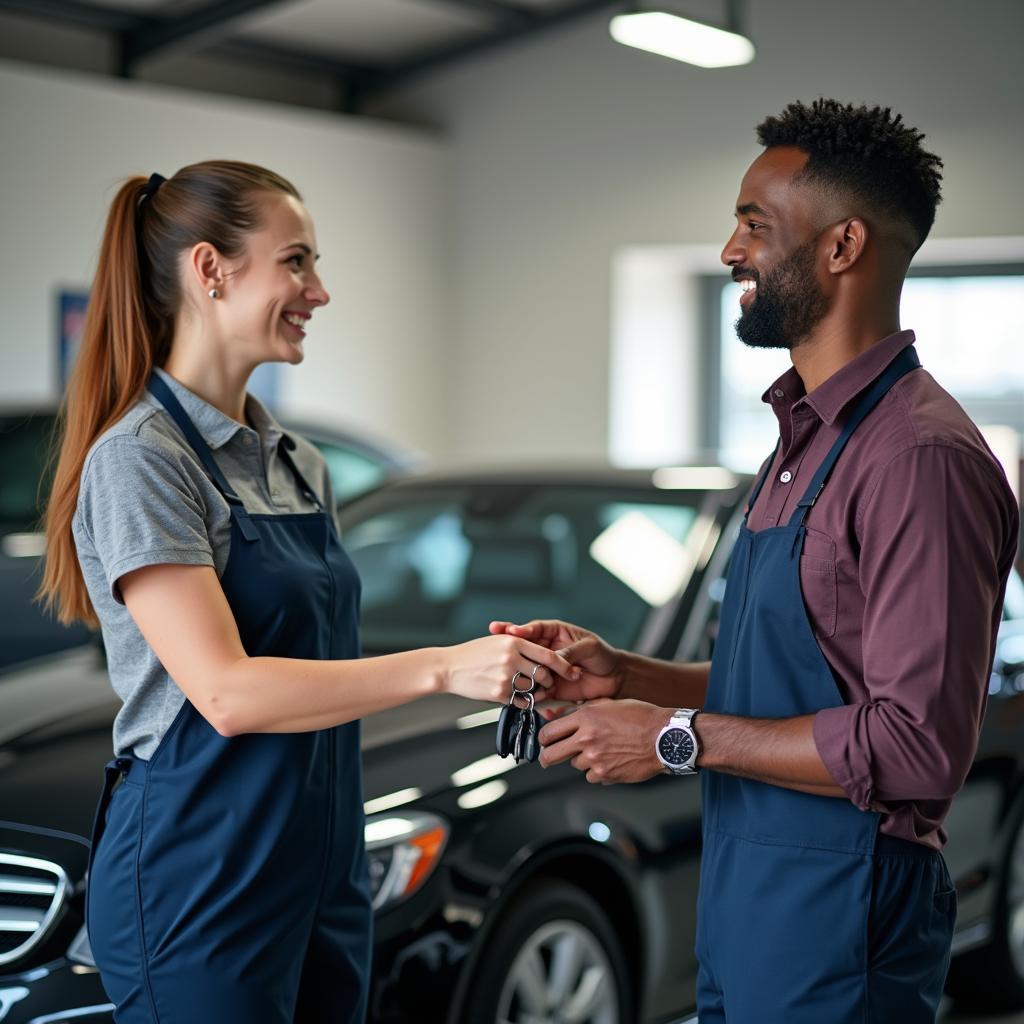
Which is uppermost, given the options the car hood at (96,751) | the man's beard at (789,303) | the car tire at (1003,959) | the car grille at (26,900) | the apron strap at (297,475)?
the man's beard at (789,303)

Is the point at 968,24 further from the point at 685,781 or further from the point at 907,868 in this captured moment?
the point at 907,868

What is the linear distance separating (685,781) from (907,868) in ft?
4.30

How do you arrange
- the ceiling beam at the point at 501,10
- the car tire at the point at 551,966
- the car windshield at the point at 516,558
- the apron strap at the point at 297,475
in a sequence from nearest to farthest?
the apron strap at the point at 297,475
the car tire at the point at 551,966
the car windshield at the point at 516,558
the ceiling beam at the point at 501,10

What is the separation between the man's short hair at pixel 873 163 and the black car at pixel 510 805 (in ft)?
4.39

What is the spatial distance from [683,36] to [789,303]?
471 centimetres

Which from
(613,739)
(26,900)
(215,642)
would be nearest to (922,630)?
(613,739)

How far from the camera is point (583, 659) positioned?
214cm

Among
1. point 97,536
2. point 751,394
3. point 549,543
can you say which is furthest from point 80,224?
point 97,536

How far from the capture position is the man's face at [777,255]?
1.81 metres

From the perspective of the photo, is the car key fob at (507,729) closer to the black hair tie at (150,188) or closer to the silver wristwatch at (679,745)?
the silver wristwatch at (679,745)

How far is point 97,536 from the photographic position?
189 cm

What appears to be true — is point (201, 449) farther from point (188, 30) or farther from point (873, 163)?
point (188, 30)

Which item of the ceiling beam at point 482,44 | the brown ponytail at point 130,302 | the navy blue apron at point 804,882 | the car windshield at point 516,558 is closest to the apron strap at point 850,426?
the navy blue apron at point 804,882

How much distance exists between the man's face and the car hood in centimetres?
115
